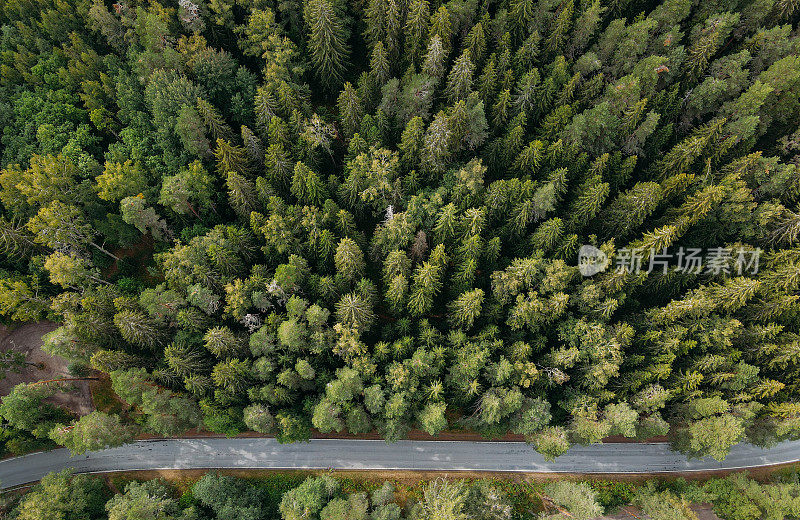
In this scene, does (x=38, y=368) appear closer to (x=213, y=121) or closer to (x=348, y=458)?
(x=213, y=121)

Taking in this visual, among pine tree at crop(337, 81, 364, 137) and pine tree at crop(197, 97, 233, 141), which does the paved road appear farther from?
pine tree at crop(337, 81, 364, 137)

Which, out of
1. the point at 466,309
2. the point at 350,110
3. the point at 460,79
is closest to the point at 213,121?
the point at 350,110

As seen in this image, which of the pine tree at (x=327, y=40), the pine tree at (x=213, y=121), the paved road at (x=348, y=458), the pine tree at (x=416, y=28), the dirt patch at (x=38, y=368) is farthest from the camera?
the dirt patch at (x=38, y=368)

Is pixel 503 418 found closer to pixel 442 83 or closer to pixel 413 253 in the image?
pixel 413 253

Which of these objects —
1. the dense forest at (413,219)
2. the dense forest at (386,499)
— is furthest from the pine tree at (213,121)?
the dense forest at (386,499)

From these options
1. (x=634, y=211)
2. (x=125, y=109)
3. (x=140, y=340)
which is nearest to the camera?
(x=140, y=340)

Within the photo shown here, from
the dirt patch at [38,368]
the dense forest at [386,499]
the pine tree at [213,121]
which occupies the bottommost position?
the dense forest at [386,499]

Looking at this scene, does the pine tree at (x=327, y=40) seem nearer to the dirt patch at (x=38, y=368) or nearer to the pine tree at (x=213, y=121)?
the pine tree at (x=213, y=121)

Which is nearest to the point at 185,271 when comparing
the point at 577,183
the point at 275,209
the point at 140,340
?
the point at 140,340
